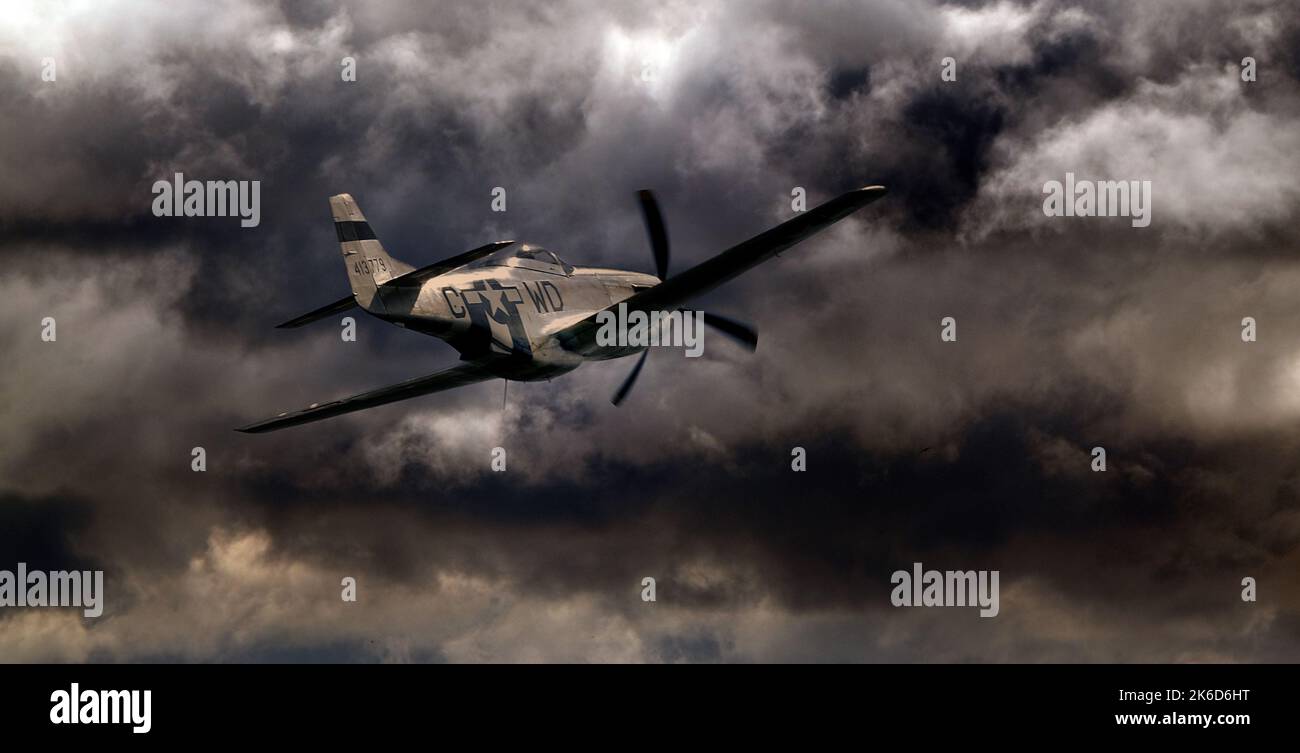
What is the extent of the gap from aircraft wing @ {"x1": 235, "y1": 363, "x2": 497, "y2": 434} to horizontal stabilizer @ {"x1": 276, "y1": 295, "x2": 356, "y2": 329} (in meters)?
5.47

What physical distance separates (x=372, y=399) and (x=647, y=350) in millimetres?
10691

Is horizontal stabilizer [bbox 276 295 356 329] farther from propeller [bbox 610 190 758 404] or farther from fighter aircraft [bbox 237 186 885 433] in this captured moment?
propeller [bbox 610 190 758 404]

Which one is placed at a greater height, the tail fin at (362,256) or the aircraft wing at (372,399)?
the tail fin at (362,256)

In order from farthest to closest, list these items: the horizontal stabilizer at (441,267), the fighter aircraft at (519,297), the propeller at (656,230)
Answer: the propeller at (656,230) → the fighter aircraft at (519,297) → the horizontal stabilizer at (441,267)

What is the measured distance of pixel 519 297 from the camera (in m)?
39.1

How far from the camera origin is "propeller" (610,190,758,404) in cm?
4184

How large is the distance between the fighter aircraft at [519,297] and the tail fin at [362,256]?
0.03 metres

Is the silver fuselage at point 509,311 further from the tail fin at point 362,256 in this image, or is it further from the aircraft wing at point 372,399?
the aircraft wing at point 372,399

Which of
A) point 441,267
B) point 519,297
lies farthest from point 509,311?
point 441,267

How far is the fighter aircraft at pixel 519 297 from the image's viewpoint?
117ft

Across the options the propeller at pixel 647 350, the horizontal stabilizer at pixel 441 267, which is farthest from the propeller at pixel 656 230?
the horizontal stabilizer at pixel 441 267
